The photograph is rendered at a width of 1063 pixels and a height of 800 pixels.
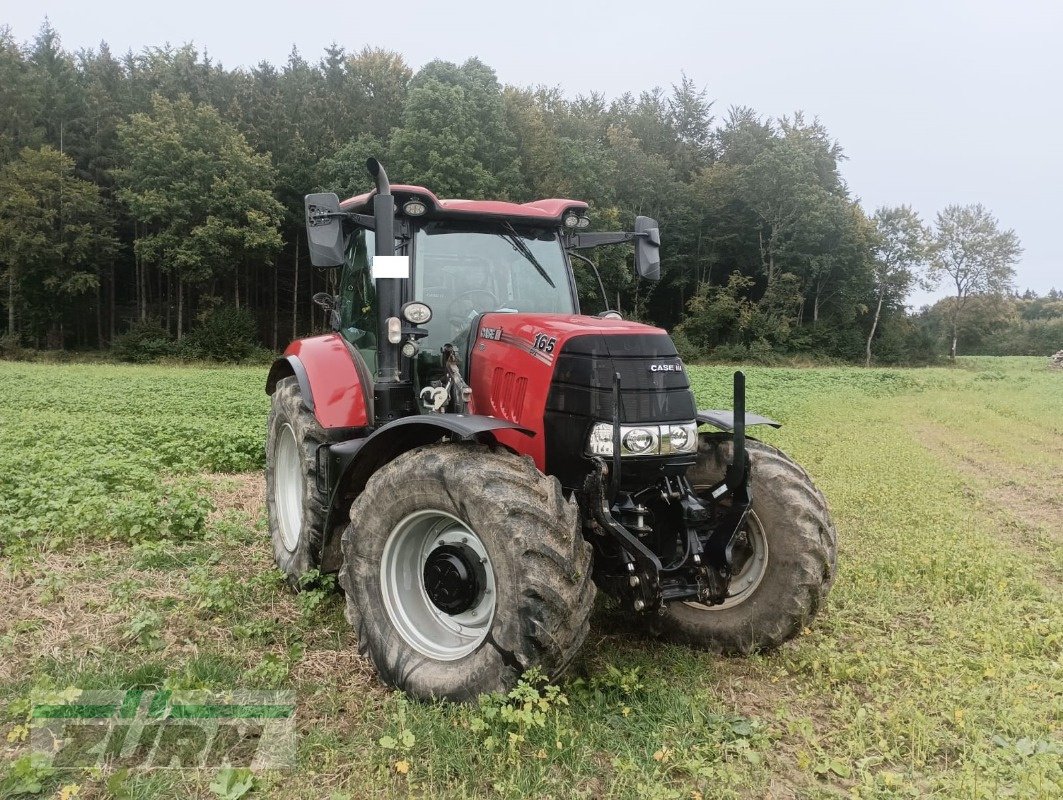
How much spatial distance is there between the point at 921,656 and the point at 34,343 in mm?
40904

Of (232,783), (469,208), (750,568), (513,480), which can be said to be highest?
(469,208)

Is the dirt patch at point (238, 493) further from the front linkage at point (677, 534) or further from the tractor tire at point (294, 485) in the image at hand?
the front linkage at point (677, 534)

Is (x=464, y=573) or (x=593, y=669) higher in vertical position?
(x=464, y=573)

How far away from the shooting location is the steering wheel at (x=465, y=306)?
4469 mm

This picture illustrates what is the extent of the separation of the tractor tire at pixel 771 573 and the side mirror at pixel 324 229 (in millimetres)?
Result: 2431

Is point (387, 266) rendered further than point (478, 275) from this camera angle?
No

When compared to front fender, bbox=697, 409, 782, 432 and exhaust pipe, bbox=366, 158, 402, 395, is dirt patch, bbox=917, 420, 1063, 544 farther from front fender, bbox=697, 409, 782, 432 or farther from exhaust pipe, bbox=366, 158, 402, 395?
exhaust pipe, bbox=366, 158, 402, 395

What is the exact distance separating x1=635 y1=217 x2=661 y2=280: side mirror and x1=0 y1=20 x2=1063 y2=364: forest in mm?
20574

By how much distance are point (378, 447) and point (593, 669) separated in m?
1.60

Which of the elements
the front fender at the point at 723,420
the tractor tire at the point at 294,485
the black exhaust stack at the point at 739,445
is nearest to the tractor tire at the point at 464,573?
the black exhaust stack at the point at 739,445

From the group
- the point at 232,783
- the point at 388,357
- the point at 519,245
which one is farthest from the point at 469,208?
the point at 232,783

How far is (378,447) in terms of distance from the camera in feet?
12.9

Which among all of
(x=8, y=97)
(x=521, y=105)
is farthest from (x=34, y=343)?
(x=521, y=105)

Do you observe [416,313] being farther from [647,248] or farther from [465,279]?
[647,248]
